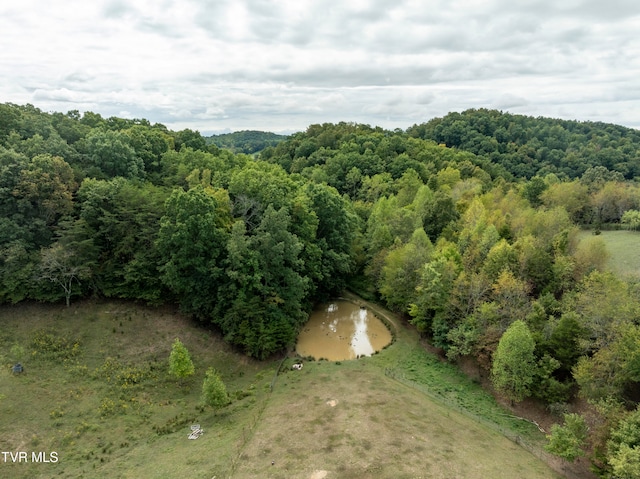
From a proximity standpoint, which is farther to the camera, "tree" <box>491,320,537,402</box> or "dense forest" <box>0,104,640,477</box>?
"tree" <box>491,320,537,402</box>

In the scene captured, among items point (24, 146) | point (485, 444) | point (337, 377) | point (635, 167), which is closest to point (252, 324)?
point (337, 377)

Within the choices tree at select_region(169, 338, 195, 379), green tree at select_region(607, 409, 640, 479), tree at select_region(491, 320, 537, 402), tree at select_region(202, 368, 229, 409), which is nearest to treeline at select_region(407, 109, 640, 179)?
tree at select_region(491, 320, 537, 402)

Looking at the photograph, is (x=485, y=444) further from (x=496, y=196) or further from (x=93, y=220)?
(x=496, y=196)

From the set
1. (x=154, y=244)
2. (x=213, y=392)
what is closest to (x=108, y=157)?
(x=154, y=244)

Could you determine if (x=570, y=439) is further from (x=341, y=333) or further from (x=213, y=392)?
(x=341, y=333)

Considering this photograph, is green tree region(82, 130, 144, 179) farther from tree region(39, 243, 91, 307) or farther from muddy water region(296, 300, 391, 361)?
muddy water region(296, 300, 391, 361)

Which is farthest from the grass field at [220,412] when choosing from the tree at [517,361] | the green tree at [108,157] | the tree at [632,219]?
the tree at [632,219]

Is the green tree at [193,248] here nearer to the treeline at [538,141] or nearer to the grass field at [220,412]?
the grass field at [220,412]
